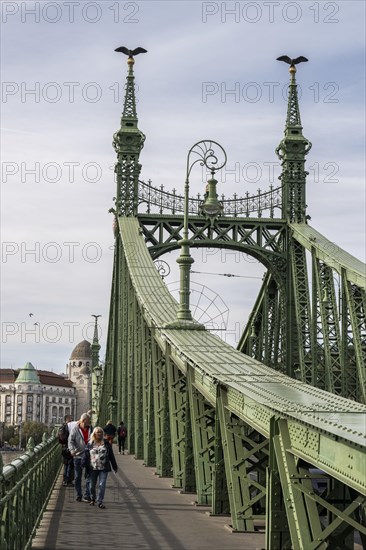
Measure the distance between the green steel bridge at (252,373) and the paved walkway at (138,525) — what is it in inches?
19.6

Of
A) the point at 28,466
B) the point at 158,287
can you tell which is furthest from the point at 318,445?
the point at 158,287

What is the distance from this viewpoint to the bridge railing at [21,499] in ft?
31.4

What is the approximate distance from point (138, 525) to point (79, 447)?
4.43 metres

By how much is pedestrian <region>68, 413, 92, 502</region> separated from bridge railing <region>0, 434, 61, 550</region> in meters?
2.84

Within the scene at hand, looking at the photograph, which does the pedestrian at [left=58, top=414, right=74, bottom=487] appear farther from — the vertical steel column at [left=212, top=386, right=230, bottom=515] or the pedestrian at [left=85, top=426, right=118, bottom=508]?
the vertical steel column at [left=212, top=386, right=230, bottom=515]

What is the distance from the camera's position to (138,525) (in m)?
14.6

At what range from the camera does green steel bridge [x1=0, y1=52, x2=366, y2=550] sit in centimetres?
989

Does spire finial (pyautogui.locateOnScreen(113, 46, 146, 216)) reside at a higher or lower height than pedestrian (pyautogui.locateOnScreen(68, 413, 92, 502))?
higher

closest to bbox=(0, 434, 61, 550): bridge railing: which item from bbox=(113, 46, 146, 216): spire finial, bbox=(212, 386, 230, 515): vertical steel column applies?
bbox=(212, 386, 230, 515): vertical steel column

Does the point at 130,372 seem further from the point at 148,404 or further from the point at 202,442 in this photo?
the point at 202,442

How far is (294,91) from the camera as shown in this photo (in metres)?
43.1

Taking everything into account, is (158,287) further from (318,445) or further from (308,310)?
(318,445)

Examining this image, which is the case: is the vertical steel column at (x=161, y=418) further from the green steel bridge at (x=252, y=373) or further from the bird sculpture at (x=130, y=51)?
the bird sculpture at (x=130, y=51)

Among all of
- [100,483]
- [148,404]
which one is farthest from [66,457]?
[148,404]
